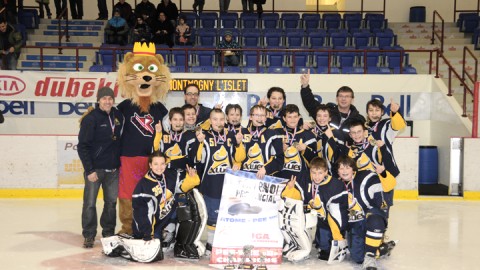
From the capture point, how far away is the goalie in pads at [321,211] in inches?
223

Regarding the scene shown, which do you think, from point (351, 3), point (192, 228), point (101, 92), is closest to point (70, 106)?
point (101, 92)

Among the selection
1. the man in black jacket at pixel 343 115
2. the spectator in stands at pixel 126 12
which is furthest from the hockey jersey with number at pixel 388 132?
the spectator in stands at pixel 126 12

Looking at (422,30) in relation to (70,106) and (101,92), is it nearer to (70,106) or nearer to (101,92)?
(70,106)

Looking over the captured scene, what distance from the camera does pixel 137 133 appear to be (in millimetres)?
6098

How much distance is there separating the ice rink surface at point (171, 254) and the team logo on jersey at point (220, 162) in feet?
2.85

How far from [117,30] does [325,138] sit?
8615 mm

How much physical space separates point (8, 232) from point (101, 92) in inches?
85.5

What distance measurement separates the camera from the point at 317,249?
612 cm

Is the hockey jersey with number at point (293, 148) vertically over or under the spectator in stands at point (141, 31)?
under

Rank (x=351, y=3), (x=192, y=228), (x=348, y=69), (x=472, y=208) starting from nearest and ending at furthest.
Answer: (x=192, y=228)
(x=472, y=208)
(x=348, y=69)
(x=351, y=3)

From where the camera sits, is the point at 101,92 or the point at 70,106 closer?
the point at 101,92

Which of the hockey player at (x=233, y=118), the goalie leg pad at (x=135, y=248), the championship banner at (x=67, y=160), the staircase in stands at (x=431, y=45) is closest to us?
the goalie leg pad at (x=135, y=248)

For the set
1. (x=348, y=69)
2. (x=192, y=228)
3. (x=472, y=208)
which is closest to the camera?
(x=192, y=228)

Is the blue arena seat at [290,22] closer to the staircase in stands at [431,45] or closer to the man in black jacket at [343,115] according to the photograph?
the staircase in stands at [431,45]
